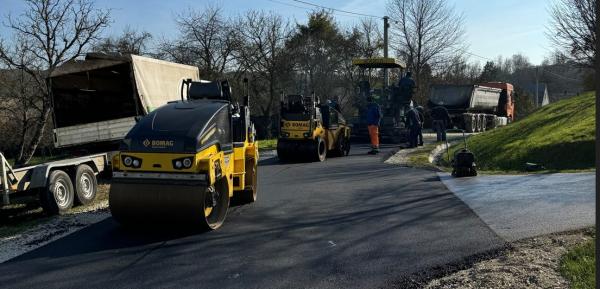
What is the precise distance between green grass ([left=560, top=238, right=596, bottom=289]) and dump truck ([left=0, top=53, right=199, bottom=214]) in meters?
7.74

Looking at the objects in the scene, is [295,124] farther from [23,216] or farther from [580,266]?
[580,266]

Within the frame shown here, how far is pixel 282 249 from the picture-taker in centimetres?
634

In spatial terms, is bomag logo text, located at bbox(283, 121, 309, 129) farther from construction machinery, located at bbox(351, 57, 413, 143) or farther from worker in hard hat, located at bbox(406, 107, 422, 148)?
construction machinery, located at bbox(351, 57, 413, 143)

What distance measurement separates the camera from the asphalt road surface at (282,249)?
536cm

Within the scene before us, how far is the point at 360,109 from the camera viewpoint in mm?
22812

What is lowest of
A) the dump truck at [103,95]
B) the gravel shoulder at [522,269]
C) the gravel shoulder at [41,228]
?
the gravel shoulder at [522,269]

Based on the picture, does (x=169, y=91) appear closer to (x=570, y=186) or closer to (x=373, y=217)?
(x=373, y=217)

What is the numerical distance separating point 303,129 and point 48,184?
827 cm

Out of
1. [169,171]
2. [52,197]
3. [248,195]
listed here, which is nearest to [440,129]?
[248,195]

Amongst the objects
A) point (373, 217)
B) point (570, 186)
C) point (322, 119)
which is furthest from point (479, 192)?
point (322, 119)

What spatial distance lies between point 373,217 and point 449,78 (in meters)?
40.2

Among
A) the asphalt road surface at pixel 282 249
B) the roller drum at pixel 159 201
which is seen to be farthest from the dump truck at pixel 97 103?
the roller drum at pixel 159 201

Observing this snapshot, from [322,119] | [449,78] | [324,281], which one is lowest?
[324,281]

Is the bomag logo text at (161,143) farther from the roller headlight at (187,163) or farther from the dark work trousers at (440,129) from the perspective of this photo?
the dark work trousers at (440,129)
